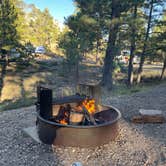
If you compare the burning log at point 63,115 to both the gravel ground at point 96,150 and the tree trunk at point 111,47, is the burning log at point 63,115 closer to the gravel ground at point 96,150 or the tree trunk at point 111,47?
the gravel ground at point 96,150

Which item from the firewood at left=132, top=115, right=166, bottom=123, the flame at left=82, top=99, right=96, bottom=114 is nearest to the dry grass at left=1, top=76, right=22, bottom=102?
the flame at left=82, top=99, right=96, bottom=114

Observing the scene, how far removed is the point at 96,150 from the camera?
3680 mm

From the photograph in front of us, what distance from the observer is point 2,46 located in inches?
497

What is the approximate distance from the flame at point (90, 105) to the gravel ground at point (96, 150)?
2.46 ft

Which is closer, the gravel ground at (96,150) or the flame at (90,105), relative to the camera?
the gravel ground at (96,150)

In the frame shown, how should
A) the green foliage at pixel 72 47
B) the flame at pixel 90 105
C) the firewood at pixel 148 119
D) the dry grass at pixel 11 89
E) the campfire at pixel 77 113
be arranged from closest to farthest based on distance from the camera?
the campfire at pixel 77 113 < the flame at pixel 90 105 < the firewood at pixel 148 119 < the dry grass at pixel 11 89 < the green foliage at pixel 72 47

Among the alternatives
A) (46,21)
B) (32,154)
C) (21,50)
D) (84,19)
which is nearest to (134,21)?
(84,19)

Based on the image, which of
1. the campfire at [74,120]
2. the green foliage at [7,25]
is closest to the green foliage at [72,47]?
the green foliage at [7,25]

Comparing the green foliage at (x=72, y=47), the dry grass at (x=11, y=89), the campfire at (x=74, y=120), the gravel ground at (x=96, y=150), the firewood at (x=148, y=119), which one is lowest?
the dry grass at (x=11, y=89)

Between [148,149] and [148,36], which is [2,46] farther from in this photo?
[148,149]

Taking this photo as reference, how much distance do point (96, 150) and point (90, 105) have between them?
98 cm

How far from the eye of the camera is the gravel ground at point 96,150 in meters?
3.29

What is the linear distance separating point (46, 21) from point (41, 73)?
19.6m

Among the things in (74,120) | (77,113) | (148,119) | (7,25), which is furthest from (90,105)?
(7,25)
